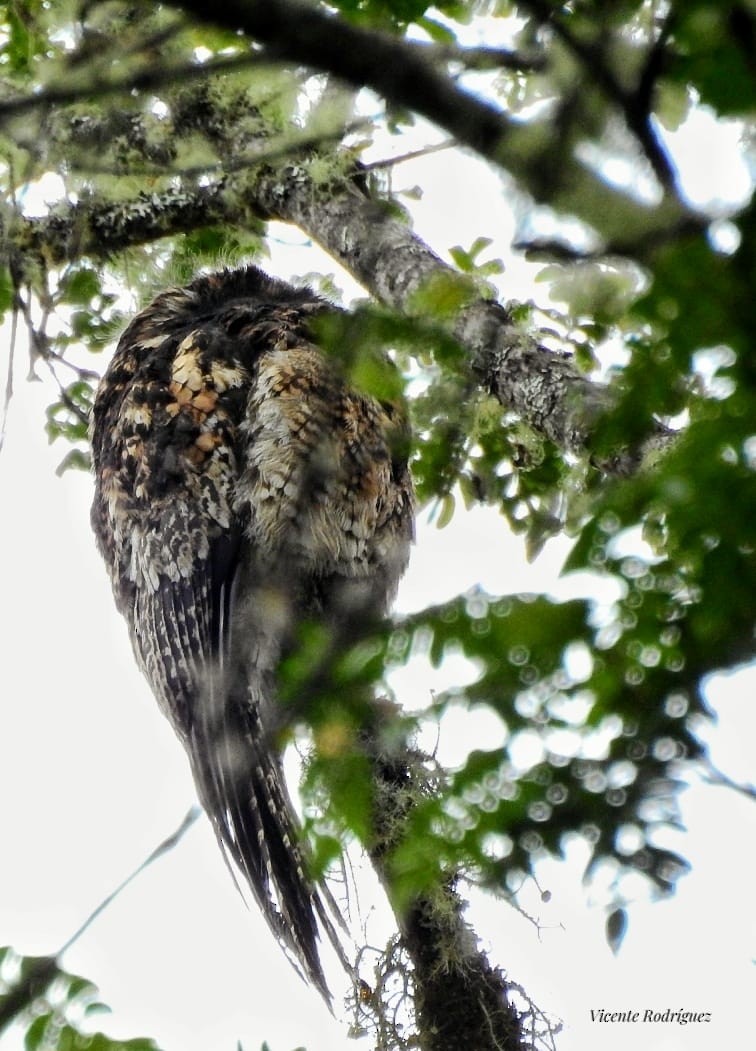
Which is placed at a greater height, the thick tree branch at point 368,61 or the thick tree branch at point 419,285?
the thick tree branch at point 419,285

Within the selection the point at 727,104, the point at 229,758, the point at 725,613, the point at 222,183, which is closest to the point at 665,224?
the point at 727,104

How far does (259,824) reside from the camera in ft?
11.3

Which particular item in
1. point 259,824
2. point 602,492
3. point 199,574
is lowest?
point 602,492

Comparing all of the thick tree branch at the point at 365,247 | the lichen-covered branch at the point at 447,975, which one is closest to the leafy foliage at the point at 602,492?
the thick tree branch at the point at 365,247

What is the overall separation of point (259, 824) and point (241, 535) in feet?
2.65

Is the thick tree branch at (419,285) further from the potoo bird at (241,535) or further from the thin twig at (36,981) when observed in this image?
the thin twig at (36,981)

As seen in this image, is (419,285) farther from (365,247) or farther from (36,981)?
(36,981)

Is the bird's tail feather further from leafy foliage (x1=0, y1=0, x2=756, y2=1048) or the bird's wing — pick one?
leafy foliage (x1=0, y1=0, x2=756, y2=1048)

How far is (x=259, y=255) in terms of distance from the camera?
4.82 m

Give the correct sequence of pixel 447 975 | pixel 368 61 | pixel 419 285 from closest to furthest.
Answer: pixel 368 61, pixel 419 285, pixel 447 975

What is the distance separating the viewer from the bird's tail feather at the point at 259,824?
3324 millimetres

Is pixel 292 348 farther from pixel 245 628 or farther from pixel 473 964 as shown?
pixel 473 964

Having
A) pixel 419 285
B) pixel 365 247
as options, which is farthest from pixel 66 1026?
pixel 365 247

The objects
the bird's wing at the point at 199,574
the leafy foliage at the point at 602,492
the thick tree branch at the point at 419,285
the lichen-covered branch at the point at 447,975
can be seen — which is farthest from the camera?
the bird's wing at the point at 199,574
